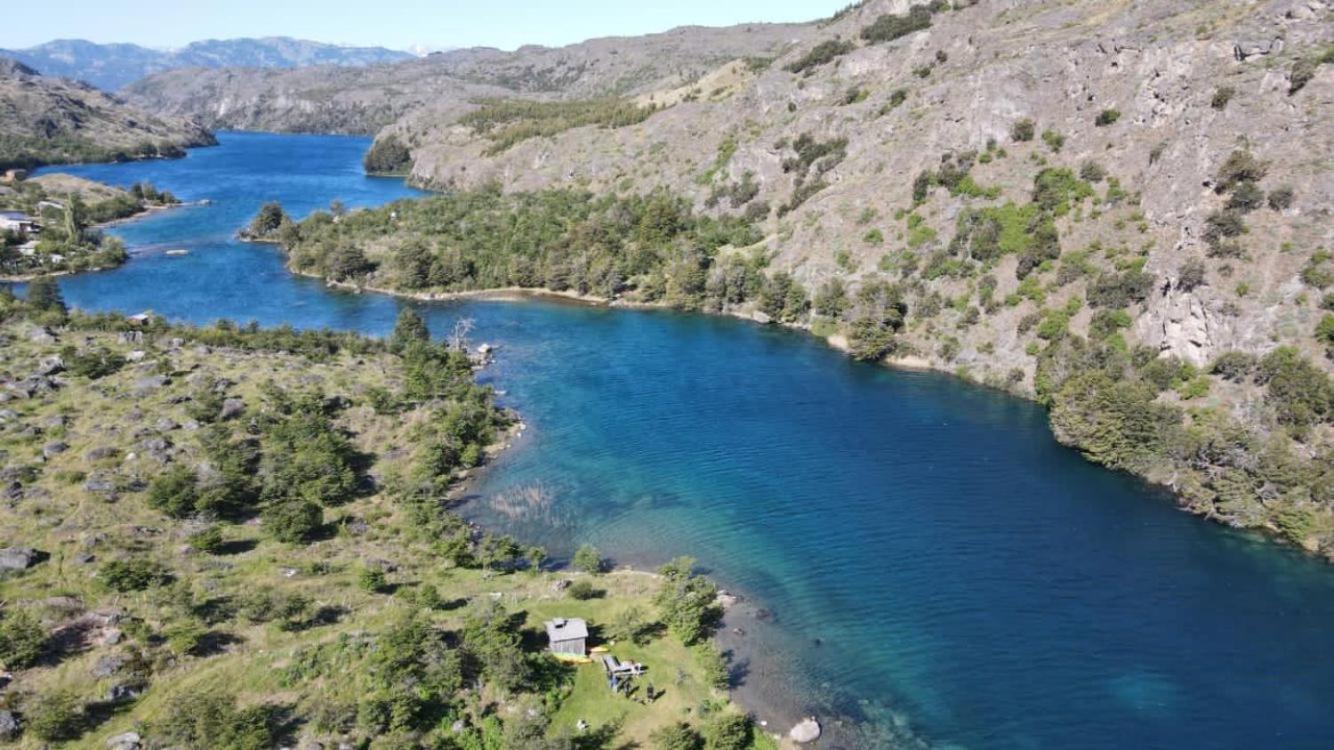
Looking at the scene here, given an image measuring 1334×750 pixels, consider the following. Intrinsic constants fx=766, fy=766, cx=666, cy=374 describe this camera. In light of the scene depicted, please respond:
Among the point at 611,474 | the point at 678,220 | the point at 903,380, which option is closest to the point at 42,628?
the point at 611,474

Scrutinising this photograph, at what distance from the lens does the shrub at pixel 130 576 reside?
50906 millimetres

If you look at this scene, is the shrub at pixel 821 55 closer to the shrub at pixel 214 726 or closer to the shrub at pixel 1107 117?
the shrub at pixel 1107 117

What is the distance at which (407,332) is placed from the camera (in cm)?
10844

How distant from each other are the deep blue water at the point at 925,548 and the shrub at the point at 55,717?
3290cm

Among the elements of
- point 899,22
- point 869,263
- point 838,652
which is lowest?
point 838,652

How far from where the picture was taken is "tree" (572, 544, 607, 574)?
194ft

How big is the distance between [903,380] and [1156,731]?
→ 59975mm

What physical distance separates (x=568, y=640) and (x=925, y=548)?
31.8m

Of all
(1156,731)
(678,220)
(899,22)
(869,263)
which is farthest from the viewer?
(899,22)

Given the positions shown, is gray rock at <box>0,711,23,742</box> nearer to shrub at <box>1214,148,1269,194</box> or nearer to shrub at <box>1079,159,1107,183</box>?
Result: shrub at <box>1214,148,1269,194</box>

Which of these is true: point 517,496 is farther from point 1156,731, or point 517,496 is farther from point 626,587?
point 1156,731

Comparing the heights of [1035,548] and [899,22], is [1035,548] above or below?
below

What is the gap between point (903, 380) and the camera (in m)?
102

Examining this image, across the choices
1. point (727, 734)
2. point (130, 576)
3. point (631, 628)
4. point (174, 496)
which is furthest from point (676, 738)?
point (174, 496)
